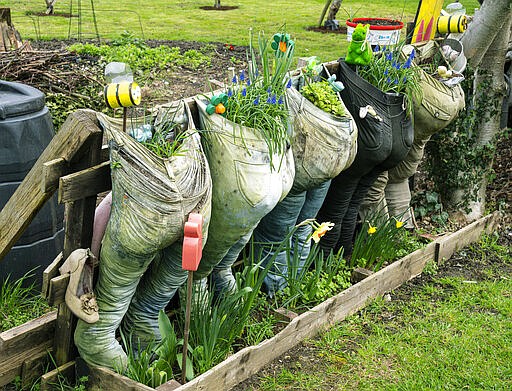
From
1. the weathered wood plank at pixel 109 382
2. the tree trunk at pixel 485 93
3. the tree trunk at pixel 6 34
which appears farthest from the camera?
the tree trunk at pixel 6 34

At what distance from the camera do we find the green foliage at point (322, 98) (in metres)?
3.76

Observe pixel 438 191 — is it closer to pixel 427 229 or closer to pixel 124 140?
pixel 427 229

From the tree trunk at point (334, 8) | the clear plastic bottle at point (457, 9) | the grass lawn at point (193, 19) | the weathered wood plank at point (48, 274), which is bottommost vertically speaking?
Result: the grass lawn at point (193, 19)

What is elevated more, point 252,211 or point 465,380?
point 252,211

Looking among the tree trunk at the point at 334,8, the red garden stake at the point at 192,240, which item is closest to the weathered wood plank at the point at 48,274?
the red garden stake at the point at 192,240

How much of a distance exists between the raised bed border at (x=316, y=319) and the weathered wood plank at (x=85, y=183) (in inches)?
30.0

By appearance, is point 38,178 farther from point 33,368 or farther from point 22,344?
point 33,368

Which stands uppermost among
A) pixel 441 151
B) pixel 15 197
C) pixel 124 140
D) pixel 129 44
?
pixel 124 140

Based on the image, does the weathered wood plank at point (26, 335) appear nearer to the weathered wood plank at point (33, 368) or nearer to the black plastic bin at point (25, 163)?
the weathered wood plank at point (33, 368)

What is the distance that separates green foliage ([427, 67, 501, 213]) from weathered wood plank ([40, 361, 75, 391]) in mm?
3257

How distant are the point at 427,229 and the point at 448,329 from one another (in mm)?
1301

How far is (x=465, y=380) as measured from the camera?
147 inches

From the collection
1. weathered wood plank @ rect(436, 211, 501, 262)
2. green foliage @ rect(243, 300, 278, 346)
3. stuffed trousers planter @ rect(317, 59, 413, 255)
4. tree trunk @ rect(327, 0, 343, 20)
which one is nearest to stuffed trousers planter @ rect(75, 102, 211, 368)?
green foliage @ rect(243, 300, 278, 346)

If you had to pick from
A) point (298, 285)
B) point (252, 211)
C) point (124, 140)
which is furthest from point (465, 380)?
point (124, 140)
